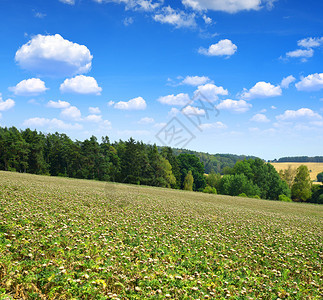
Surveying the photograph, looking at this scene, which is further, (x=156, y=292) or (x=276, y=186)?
(x=276, y=186)

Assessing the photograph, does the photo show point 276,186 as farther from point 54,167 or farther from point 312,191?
point 54,167

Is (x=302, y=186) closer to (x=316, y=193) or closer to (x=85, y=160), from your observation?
(x=316, y=193)

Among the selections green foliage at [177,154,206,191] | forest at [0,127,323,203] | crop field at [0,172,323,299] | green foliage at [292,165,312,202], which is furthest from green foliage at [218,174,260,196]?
crop field at [0,172,323,299]

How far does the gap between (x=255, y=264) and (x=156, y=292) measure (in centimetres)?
532

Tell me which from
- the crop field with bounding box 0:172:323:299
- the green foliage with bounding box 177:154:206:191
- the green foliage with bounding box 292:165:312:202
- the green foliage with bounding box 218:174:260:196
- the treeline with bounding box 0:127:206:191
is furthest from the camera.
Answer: the green foliage with bounding box 177:154:206:191

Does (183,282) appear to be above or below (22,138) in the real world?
below

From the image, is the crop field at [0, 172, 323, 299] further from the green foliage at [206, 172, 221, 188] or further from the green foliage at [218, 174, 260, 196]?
the green foliage at [206, 172, 221, 188]

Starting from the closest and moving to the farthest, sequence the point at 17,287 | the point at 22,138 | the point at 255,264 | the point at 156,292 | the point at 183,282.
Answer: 1. the point at 17,287
2. the point at 156,292
3. the point at 183,282
4. the point at 255,264
5. the point at 22,138

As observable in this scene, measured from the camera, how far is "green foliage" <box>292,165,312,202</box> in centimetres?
8756

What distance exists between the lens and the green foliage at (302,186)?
87.6 m

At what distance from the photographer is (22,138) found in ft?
272

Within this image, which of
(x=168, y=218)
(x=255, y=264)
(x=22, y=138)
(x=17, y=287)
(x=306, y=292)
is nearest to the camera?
(x=17, y=287)

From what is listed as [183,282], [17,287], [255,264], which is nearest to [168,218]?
[255,264]

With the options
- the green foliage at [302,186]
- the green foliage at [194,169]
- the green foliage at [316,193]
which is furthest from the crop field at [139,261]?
the green foliage at [194,169]
